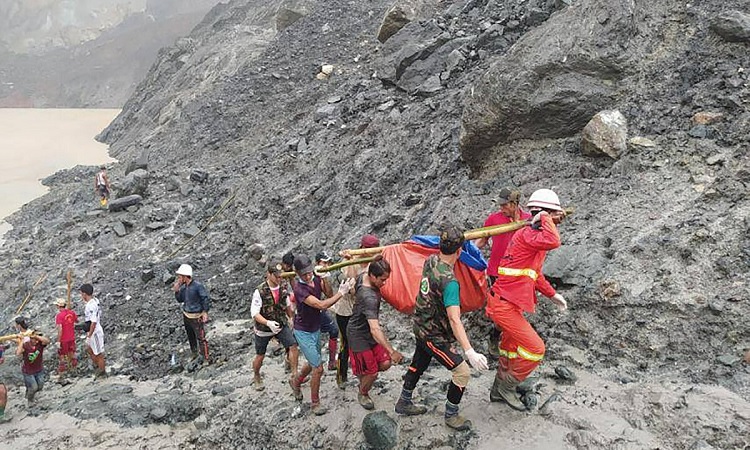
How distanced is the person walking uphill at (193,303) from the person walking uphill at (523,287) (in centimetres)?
380

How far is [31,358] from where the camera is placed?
22.2 feet

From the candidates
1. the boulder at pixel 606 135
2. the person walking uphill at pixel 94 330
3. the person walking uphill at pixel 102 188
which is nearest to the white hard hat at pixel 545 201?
the boulder at pixel 606 135

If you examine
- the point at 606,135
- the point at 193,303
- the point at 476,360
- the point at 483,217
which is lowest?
the point at 193,303

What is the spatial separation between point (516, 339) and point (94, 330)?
5.26m

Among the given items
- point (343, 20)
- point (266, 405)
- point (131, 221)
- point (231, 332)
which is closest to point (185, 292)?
point (231, 332)

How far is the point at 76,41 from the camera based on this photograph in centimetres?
5700

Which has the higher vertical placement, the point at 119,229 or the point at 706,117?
the point at 706,117

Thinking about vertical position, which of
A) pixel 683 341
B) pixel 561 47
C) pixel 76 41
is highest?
pixel 76 41

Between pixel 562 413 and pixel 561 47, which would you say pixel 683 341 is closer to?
pixel 562 413

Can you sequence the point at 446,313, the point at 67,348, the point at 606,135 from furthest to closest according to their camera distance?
the point at 67,348
the point at 606,135
the point at 446,313

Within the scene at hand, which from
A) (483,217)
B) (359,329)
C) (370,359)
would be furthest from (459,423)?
(483,217)

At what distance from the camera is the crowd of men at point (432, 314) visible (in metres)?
4.02

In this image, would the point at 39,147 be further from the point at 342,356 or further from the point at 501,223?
the point at 501,223

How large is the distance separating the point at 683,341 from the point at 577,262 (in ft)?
3.62
